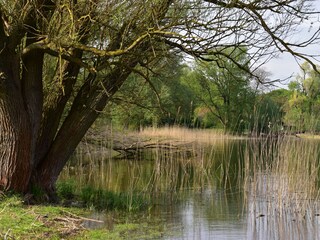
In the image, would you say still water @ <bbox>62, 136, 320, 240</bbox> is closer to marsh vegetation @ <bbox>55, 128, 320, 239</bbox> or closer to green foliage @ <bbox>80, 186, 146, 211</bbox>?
marsh vegetation @ <bbox>55, 128, 320, 239</bbox>

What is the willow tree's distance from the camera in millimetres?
6508

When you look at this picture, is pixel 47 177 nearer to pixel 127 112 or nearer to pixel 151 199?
pixel 151 199

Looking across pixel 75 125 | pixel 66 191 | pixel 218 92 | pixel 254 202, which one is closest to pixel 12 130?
pixel 75 125

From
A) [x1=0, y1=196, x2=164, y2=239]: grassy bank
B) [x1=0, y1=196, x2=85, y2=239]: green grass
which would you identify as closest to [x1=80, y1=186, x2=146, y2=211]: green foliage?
[x1=0, y1=196, x2=164, y2=239]: grassy bank

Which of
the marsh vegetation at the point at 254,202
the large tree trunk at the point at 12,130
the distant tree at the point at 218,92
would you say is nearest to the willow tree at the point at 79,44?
the large tree trunk at the point at 12,130

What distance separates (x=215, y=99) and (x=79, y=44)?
117ft

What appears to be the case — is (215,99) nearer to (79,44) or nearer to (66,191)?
(66,191)

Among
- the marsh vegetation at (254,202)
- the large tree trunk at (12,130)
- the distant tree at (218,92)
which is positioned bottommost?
the marsh vegetation at (254,202)

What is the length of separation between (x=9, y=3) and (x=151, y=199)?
Result: 418cm

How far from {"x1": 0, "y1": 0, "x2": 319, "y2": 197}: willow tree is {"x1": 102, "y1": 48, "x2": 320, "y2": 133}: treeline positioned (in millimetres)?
510

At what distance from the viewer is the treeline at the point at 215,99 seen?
8500 mm

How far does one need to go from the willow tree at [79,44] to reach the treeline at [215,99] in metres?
0.51

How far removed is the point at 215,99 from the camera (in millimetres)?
41719

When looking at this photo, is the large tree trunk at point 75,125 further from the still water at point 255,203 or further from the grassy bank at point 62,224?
the still water at point 255,203
